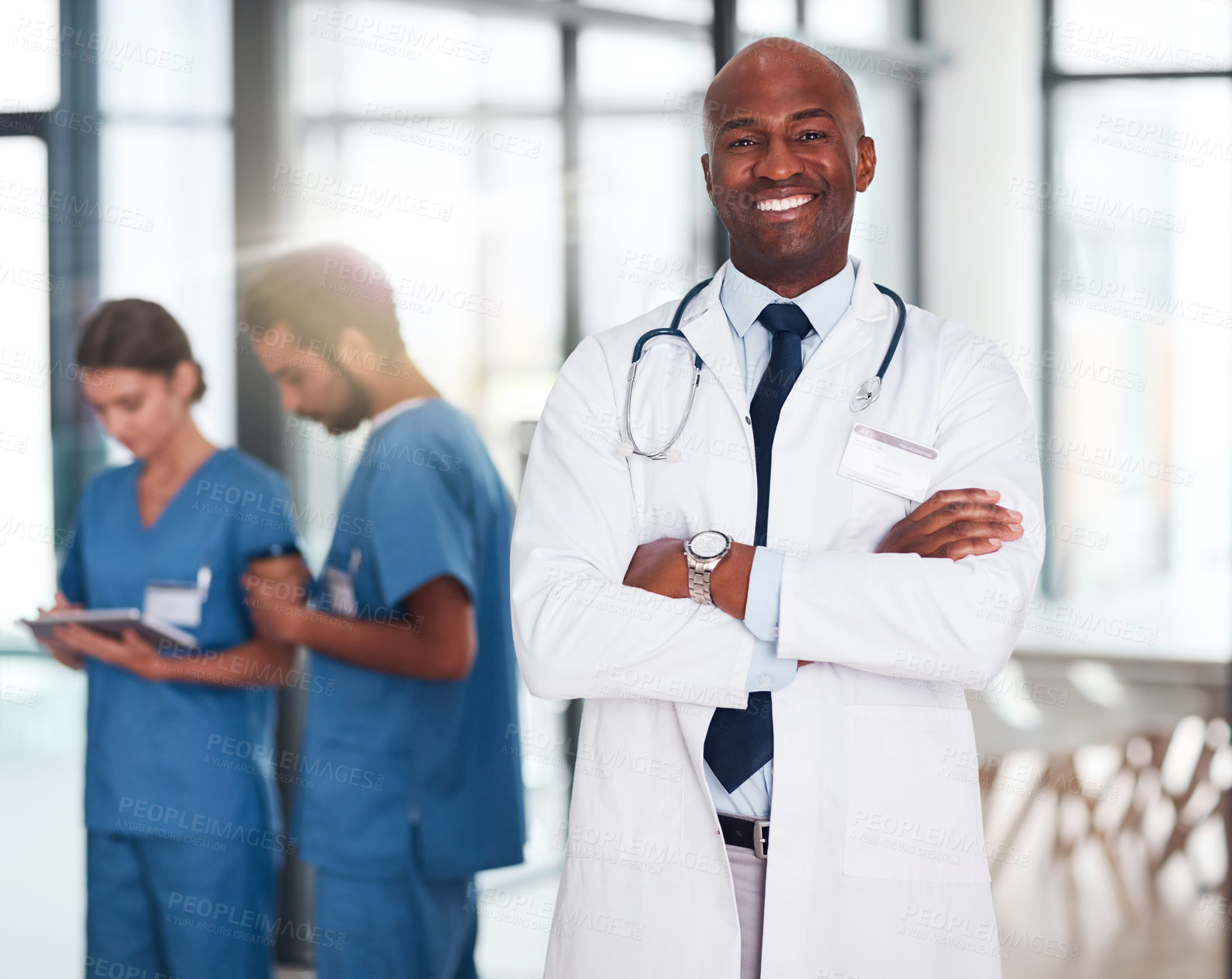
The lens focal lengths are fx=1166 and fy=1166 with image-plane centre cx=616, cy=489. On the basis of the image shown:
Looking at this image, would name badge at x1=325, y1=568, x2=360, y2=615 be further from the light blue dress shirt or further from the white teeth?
the white teeth

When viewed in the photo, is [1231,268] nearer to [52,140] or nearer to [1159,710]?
[1159,710]

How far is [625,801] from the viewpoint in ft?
4.46

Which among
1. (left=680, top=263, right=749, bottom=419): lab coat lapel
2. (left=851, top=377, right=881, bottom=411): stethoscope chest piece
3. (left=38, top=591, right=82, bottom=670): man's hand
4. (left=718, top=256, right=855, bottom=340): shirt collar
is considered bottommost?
(left=38, top=591, right=82, bottom=670): man's hand

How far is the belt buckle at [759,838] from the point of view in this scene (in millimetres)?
1316

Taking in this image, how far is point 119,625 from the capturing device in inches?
85.6

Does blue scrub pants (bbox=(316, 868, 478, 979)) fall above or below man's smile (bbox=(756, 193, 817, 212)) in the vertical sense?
below

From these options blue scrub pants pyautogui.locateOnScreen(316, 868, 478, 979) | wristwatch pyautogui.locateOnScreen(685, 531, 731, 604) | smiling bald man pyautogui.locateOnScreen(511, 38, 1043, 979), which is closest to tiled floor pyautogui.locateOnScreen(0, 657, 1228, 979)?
blue scrub pants pyautogui.locateOnScreen(316, 868, 478, 979)

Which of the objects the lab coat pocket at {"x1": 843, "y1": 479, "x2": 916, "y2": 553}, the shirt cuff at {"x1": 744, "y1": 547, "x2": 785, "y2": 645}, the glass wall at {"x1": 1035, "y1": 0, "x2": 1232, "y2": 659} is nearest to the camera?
the shirt cuff at {"x1": 744, "y1": 547, "x2": 785, "y2": 645}

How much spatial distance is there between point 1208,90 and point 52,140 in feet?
12.1

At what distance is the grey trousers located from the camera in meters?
1.34

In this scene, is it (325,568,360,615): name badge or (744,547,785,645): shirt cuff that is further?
(325,568,360,615): name badge

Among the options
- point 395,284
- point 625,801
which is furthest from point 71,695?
point 625,801

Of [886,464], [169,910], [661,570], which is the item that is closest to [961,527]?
[886,464]

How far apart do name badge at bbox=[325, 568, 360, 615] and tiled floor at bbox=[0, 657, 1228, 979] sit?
28.0 inches
